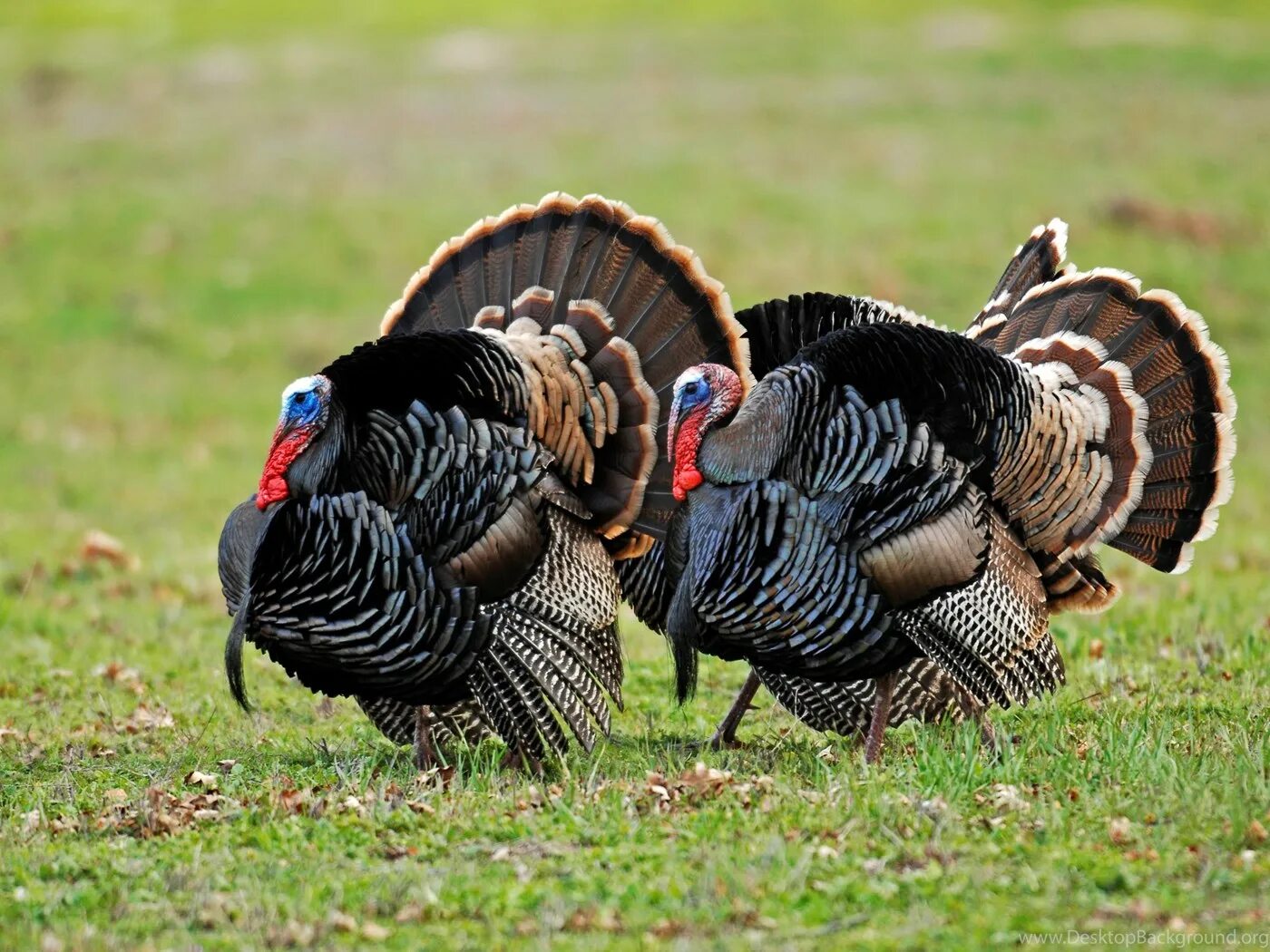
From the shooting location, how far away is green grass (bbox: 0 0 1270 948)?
4.39m

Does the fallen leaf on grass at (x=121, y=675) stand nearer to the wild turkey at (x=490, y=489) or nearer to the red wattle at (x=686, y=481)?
the wild turkey at (x=490, y=489)

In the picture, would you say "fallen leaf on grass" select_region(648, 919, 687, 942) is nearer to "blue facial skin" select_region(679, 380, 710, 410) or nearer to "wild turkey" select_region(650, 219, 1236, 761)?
"wild turkey" select_region(650, 219, 1236, 761)

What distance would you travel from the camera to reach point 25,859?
4.73m

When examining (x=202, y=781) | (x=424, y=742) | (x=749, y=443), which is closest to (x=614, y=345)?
(x=749, y=443)

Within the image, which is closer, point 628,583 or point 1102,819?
point 1102,819

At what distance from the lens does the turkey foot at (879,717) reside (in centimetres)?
582

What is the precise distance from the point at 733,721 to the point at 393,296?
10.7 metres

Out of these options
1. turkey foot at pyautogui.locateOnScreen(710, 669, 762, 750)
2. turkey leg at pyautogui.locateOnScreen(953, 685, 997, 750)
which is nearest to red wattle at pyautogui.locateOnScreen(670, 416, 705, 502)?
turkey foot at pyautogui.locateOnScreen(710, 669, 762, 750)

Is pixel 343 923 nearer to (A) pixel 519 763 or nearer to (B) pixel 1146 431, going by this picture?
(A) pixel 519 763

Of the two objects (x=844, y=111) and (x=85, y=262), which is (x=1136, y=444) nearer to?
(x=85, y=262)

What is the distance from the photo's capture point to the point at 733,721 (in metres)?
6.50

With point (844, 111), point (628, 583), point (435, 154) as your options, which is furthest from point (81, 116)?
point (628, 583)

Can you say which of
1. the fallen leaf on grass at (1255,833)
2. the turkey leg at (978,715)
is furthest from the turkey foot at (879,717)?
the fallen leaf on grass at (1255,833)

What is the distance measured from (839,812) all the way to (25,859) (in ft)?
7.83
